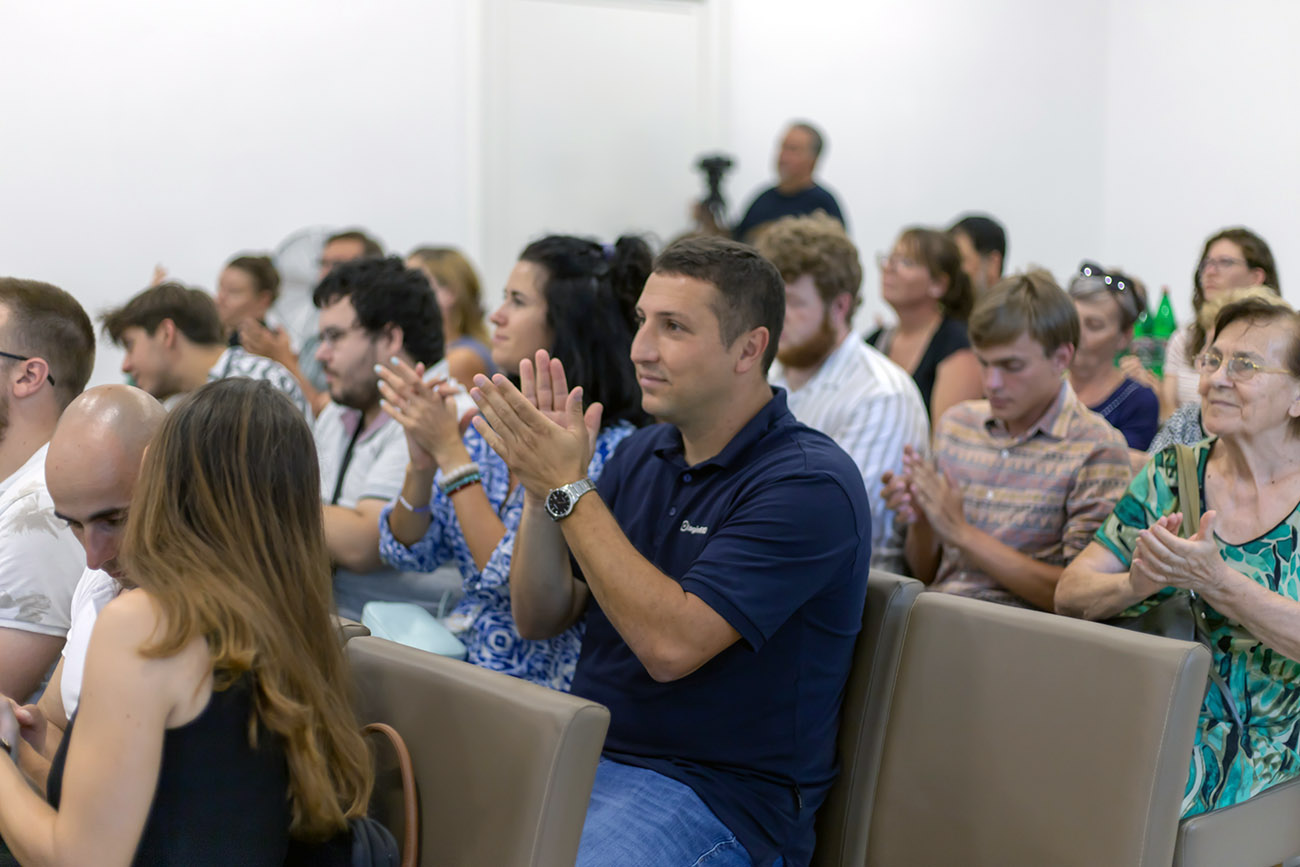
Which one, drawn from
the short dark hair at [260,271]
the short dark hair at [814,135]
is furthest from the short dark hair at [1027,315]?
the short dark hair at [814,135]

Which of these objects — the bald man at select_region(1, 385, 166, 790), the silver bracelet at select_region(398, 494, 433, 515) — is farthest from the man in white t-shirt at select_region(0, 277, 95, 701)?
the silver bracelet at select_region(398, 494, 433, 515)

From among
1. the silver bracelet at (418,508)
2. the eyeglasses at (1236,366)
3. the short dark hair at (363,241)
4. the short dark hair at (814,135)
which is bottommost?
the silver bracelet at (418,508)

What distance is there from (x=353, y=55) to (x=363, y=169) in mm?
552

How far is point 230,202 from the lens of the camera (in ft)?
19.2

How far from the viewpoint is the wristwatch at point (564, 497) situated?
1.75 meters

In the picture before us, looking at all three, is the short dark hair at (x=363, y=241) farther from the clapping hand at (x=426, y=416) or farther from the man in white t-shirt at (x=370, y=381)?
the clapping hand at (x=426, y=416)

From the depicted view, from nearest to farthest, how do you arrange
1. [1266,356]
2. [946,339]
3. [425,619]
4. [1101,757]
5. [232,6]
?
[1101,757]
[1266,356]
[425,619]
[946,339]
[232,6]

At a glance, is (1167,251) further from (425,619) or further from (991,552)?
(425,619)

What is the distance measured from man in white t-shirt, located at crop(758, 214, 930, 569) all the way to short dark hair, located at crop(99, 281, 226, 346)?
5.21ft

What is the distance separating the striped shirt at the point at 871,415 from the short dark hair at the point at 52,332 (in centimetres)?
148

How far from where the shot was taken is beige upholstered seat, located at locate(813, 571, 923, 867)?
1.82 metres

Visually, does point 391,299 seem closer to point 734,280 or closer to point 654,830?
point 734,280

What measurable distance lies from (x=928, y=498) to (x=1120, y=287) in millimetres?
1161

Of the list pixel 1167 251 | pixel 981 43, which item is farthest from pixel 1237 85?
pixel 981 43
